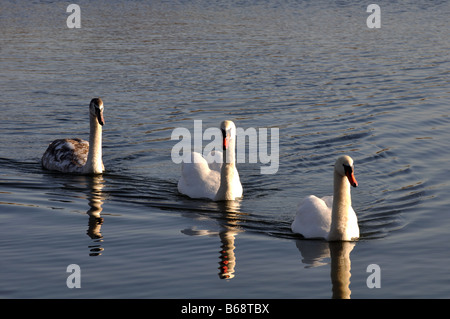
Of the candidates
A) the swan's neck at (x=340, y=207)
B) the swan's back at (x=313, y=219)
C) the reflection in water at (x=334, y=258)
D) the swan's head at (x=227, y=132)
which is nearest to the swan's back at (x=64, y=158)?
the swan's head at (x=227, y=132)

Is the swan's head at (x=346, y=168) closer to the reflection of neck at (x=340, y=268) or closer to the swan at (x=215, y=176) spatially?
the reflection of neck at (x=340, y=268)

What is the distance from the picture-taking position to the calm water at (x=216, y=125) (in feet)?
35.7

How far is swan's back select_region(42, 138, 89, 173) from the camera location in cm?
1694

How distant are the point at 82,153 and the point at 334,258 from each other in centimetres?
745

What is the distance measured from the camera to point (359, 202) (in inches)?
573

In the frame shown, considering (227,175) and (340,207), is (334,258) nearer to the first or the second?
(340,207)

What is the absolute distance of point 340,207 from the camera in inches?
471

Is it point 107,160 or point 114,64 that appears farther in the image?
point 114,64

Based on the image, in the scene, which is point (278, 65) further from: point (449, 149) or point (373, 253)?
point (373, 253)

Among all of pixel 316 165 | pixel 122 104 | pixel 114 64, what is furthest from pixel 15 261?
pixel 114 64

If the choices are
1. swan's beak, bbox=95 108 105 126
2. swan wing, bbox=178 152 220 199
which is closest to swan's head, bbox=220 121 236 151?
swan wing, bbox=178 152 220 199

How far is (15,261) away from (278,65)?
16.5m

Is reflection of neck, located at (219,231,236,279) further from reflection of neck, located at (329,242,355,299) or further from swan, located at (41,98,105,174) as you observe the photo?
swan, located at (41,98,105,174)

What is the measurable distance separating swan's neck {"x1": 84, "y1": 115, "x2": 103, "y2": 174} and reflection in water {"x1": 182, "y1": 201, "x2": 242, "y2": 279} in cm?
322
